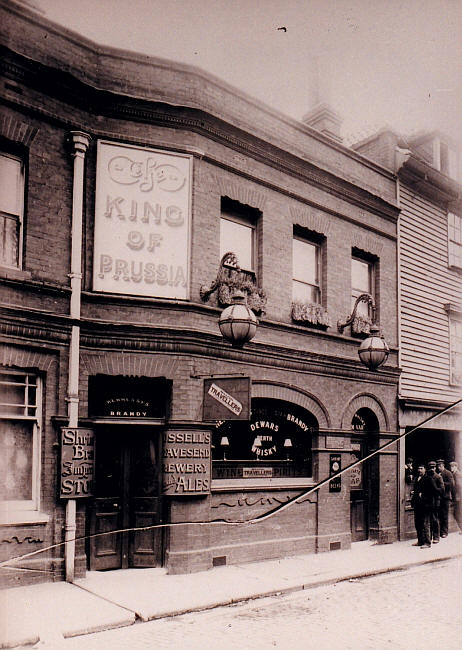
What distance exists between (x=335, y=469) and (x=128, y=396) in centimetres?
332

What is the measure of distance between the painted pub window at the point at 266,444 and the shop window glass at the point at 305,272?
5.65 feet

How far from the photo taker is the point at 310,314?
30.5 ft

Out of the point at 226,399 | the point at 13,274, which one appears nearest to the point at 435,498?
the point at 226,399

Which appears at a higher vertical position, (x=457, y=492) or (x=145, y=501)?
(x=145, y=501)

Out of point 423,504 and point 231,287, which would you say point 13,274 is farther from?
point 423,504

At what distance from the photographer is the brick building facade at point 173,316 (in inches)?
290

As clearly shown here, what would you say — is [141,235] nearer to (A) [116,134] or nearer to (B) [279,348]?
A: (A) [116,134]

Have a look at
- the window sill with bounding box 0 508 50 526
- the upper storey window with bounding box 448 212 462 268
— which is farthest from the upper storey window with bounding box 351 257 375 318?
the window sill with bounding box 0 508 50 526

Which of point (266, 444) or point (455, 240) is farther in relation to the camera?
point (266, 444)

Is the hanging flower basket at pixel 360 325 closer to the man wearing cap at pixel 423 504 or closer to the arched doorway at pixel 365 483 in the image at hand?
the arched doorway at pixel 365 483

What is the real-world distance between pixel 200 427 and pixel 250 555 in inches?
80.7

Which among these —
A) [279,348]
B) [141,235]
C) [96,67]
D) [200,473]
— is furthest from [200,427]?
[96,67]

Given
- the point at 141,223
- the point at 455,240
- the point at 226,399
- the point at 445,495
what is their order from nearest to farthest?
the point at 141,223 → the point at 226,399 → the point at 455,240 → the point at 445,495

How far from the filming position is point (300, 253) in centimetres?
953
